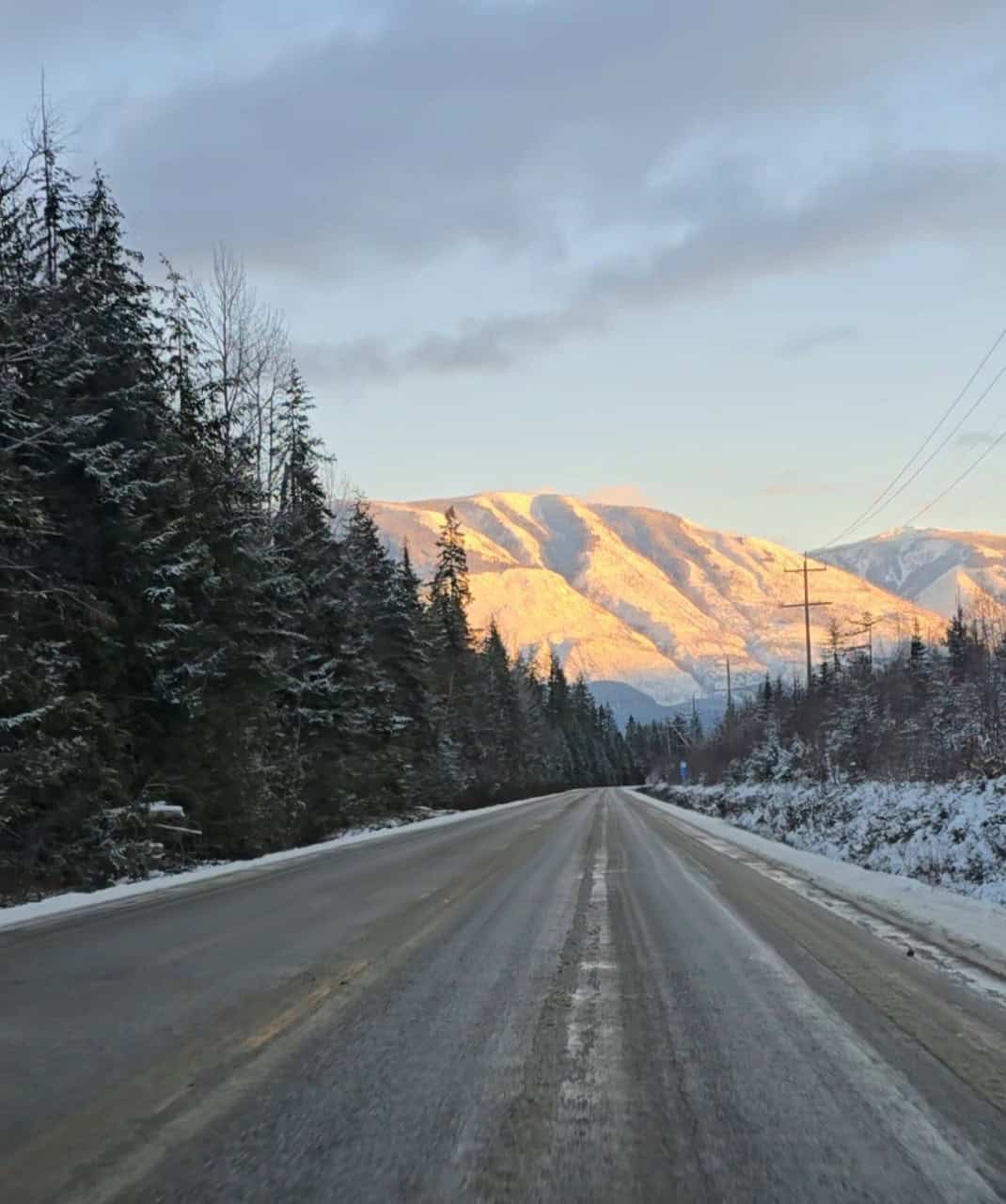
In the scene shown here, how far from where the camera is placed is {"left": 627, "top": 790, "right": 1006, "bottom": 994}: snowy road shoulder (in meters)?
8.12

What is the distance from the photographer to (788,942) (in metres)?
8.51

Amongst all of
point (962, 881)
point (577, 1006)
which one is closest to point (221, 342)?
point (962, 881)

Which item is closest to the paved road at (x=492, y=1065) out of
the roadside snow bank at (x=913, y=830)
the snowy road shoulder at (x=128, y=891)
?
the snowy road shoulder at (x=128, y=891)

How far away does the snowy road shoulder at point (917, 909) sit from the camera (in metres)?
8.12

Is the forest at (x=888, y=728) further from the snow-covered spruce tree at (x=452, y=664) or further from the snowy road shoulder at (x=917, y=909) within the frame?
the snow-covered spruce tree at (x=452, y=664)

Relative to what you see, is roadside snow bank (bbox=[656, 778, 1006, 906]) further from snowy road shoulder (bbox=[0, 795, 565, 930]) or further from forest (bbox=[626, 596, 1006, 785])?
snowy road shoulder (bbox=[0, 795, 565, 930])

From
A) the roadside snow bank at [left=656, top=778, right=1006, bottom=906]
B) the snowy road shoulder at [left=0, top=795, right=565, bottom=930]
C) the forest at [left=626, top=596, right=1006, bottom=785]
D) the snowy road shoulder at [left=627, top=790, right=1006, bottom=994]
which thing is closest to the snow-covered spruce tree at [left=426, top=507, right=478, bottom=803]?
the forest at [left=626, top=596, right=1006, bottom=785]

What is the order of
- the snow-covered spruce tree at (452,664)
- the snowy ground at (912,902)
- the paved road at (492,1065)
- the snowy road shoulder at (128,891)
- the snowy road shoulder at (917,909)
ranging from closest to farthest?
the paved road at (492,1065) → the snowy road shoulder at (917,909) → the snowy ground at (912,902) → the snowy road shoulder at (128,891) → the snow-covered spruce tree at (452,664)

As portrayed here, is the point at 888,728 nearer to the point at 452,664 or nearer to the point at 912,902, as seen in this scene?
the point at 912,902

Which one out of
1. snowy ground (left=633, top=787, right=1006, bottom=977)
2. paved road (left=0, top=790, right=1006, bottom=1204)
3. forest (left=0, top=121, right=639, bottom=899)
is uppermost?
forest (left=0, top=121, right=639, bottom=899)

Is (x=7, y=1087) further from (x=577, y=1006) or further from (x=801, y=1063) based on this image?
(x=801, y=1063)

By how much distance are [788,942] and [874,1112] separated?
14.8 feet

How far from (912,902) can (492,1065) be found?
816 centimetres

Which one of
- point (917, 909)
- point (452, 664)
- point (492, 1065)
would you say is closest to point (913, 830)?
point (917, 909)
